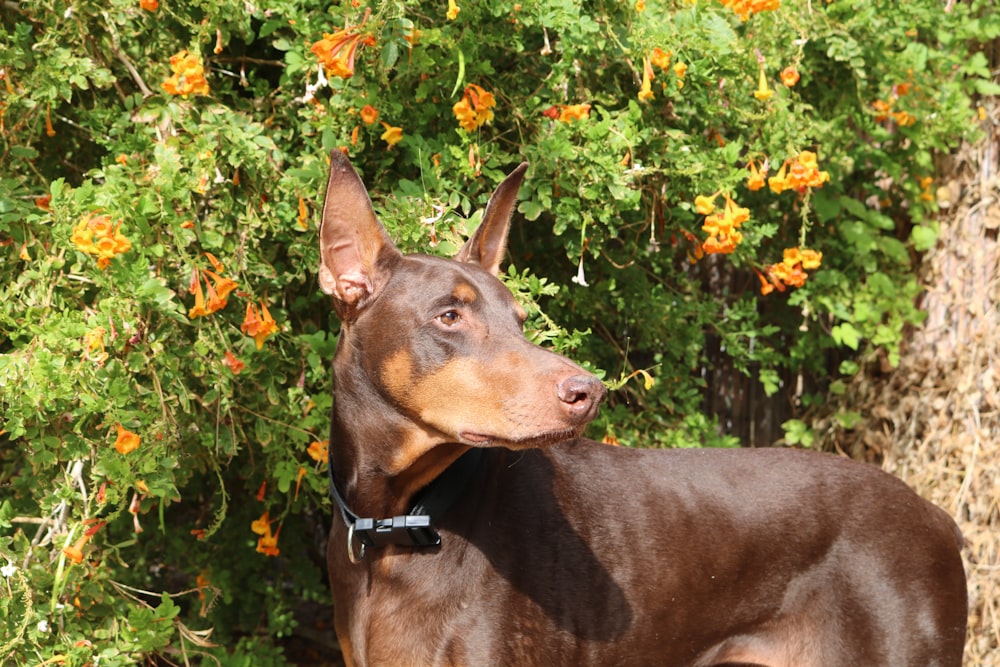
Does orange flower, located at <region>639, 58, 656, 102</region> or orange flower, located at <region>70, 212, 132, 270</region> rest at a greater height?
orange flower, located at <region>639, 58, 656, 102</region>

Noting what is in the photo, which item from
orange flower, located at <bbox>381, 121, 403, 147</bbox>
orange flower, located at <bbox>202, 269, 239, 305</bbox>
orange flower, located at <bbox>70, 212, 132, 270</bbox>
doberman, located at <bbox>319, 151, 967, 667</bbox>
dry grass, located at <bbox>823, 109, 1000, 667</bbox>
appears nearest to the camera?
doberman, located at <bbox>319, 151, 967, 667</bbox>

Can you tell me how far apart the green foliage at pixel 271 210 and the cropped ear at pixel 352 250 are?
1.58 feet

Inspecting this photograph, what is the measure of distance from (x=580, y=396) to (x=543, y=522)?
2.41ft

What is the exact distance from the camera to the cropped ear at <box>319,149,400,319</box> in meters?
3.31

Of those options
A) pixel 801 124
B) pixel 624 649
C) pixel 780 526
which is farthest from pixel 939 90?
pixel 624 649

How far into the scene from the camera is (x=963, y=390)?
5.67m

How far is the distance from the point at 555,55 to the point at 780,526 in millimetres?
1914

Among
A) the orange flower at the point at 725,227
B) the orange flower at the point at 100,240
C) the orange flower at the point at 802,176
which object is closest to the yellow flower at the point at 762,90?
the orange flower at the point at 802,176

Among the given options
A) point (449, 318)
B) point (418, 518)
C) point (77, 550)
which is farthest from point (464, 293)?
point (77, 550)

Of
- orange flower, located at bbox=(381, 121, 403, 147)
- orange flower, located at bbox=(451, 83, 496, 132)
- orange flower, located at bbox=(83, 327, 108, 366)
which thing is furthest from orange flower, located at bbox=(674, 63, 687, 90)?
orange flower, located at bbox=(83, 327, 108, 366)

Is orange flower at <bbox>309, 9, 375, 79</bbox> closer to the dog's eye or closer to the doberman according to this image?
the doberman

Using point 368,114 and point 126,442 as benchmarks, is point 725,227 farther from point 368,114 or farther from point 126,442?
point 126,442

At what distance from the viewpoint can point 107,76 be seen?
13.0ft

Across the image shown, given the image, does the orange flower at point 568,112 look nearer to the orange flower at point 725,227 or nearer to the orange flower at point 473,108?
the orange flower at point 473,108
